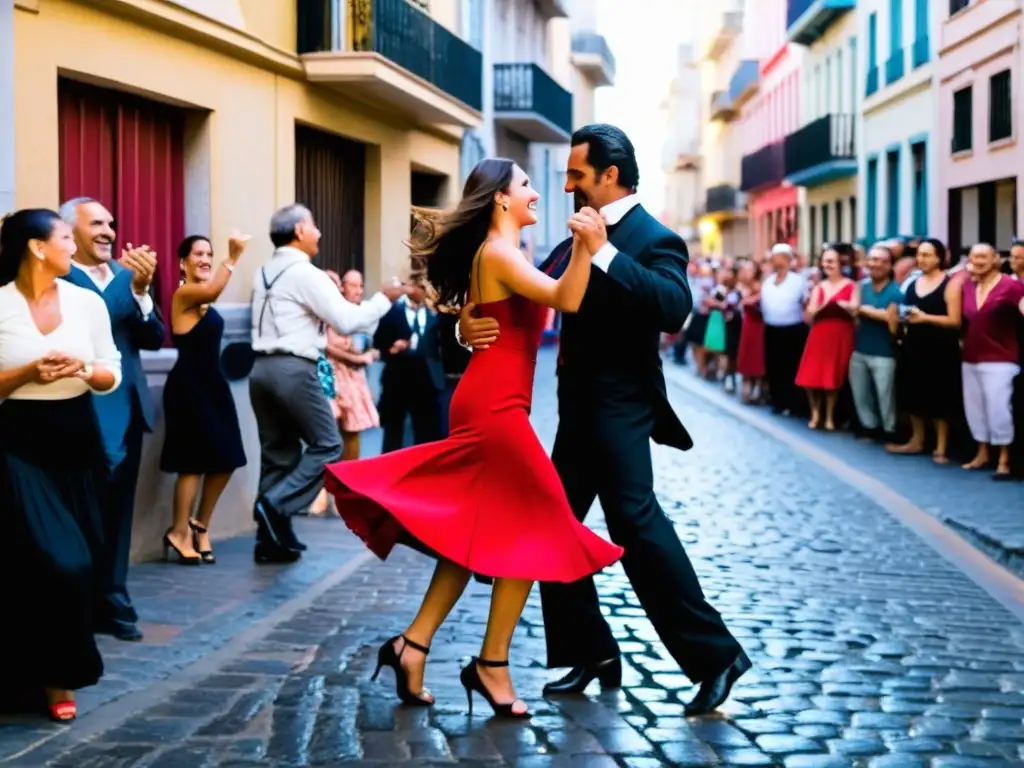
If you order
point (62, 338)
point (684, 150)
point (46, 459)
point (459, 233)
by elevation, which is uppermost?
point (684, 150)

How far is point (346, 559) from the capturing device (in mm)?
10273

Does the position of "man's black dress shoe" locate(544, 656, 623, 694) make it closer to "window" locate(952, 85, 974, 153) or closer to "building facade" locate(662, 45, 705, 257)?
"window" locate(952, 85, 974, 153)

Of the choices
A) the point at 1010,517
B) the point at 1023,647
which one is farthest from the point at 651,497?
the point at 1010,517

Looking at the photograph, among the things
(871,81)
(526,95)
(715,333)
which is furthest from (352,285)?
(871,81)

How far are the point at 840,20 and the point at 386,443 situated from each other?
31.8m

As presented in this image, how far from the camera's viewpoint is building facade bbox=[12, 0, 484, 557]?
10.4 m

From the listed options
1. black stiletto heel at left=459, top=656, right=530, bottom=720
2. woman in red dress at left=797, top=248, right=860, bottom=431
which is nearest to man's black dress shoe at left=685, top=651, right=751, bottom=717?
black stiletto heel at left=459, top=656, right=530, bottom=720

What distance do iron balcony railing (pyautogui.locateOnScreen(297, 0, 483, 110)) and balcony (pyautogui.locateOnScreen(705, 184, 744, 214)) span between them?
1811 inches

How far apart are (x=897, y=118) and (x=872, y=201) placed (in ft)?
11.4

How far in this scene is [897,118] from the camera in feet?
115

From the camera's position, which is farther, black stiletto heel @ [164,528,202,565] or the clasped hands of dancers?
black stiletto heel @ [164,528,202,565]

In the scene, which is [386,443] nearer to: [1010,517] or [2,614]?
A: [1010,517]

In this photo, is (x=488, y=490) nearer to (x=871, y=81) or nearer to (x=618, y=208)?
(x=618, y=208)

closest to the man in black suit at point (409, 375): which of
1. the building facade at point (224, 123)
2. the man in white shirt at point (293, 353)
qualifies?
the building facade at point (224, 123)
